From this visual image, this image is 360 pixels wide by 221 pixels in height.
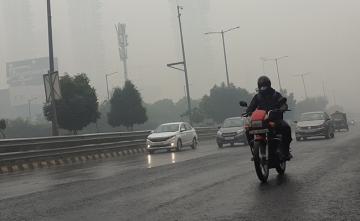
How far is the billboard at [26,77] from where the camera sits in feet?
492

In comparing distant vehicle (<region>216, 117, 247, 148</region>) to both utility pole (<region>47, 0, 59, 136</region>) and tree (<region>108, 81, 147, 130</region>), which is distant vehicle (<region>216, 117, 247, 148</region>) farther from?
tree (<region>108, 81, 147, 130</region>)

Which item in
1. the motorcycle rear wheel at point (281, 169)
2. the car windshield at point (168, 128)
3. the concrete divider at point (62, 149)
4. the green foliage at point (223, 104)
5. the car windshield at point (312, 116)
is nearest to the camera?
the motorcycle rear wheel at point (281, 169)

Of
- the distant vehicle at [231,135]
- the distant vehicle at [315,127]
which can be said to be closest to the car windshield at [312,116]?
the distant vehicle at [315,127]

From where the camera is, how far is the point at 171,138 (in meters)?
26.2

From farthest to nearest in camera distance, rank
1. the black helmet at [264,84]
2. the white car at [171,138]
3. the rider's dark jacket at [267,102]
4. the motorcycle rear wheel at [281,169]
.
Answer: the white car at [171,138] → the motorcycle rear wheel at [281,169] → the black helmet at [264,84] → the rider's dark jacket at [267,102]

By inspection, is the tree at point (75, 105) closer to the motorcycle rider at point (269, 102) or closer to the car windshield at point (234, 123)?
the car windshield at point (234, 123)

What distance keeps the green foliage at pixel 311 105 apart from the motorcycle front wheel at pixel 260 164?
395 feet

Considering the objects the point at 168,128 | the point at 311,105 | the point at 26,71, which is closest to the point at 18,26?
the point at 26,71

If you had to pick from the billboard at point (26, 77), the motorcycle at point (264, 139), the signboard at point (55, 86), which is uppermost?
the billboard at point (26, 77)

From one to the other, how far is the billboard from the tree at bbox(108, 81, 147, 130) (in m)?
101

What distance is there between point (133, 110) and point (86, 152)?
27586 millimetres

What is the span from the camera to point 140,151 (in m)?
30.4

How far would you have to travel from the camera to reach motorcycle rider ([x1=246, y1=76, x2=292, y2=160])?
9789 mm

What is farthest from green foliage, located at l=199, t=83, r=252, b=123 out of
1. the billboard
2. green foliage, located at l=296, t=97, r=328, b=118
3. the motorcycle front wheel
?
the billboard
